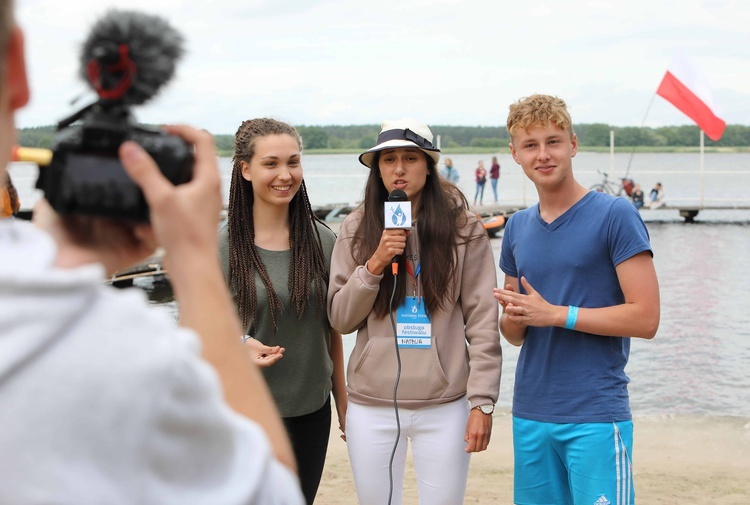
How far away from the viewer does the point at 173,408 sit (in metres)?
0.84

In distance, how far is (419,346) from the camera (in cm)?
375

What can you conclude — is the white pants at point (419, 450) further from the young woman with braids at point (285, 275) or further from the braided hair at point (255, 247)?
the braided hair at point (255, 247)

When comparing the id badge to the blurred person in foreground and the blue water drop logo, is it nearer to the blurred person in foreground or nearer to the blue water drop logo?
the blue water drop logo

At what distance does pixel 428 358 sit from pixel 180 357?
2.94 m

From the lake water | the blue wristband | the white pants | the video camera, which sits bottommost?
the lake water

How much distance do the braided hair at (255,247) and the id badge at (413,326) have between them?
387mm

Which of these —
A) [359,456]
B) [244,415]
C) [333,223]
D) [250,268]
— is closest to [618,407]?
[359,456]

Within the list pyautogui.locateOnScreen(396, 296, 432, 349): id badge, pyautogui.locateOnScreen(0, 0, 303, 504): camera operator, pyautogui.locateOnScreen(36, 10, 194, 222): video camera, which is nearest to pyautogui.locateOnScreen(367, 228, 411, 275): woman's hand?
pyautogui.locateOnScreen(396, 296, 432, 349): id badge

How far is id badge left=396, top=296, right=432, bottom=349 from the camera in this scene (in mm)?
3746

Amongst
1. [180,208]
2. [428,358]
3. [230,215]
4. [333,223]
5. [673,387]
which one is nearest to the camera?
[180,208]

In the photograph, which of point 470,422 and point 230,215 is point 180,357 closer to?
point 470,422

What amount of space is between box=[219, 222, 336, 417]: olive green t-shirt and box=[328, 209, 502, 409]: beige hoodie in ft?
0.41

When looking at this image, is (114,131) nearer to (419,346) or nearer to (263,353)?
(263,353)

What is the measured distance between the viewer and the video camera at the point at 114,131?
1.00 metres
